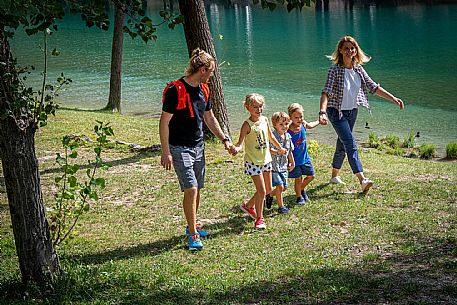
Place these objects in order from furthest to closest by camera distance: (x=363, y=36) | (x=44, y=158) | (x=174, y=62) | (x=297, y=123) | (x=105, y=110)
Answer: (x=363, y=36)
(x=174, y=62)
(x=105, y=110)
(x=44, y=158)
(x=297, y=123)

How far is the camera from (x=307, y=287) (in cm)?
491

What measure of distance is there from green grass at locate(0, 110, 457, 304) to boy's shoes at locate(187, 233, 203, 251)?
0.08m

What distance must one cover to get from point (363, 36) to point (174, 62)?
12.6 metres

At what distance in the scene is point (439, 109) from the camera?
19125mm

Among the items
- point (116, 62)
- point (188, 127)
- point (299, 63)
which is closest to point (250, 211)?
point (188, 127)

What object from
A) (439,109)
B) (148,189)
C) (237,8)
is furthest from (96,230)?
(237,8)

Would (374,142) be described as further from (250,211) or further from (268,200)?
(250,211)

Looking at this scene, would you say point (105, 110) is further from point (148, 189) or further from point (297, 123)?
point (297, 123)

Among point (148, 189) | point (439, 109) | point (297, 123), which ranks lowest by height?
point (439, 109)

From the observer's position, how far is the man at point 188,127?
5.93 meters

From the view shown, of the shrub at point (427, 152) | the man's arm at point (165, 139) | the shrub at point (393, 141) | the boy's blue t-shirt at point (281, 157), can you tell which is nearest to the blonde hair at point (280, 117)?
the boy's blue t-shirt at point (281, 157)

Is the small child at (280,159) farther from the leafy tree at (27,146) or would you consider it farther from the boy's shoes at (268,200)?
the leafy tree at (27,146)

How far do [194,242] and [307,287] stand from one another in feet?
5.00

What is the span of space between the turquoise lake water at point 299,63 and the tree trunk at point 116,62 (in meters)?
1.71
